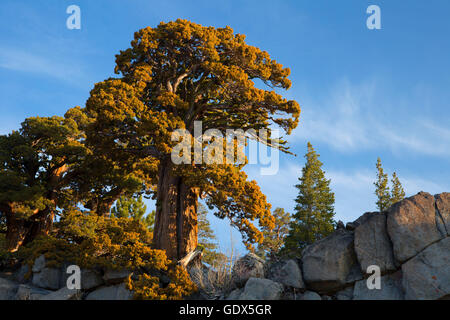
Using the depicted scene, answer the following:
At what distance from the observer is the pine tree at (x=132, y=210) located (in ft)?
84.2

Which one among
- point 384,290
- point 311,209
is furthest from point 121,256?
point 311,209

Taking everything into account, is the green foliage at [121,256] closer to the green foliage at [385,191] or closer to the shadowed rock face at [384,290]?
the shadowed rock face at [384,290]

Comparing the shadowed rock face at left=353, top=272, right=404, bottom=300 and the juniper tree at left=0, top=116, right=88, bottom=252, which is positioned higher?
the juniper tree at left=0, top=116, right=88, bottom=252

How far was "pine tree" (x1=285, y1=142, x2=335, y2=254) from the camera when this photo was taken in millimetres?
21547

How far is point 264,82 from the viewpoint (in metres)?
15.1

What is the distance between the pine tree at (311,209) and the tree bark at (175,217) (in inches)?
358

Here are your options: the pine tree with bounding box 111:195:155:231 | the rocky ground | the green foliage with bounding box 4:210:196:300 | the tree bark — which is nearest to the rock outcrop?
the rocky ground

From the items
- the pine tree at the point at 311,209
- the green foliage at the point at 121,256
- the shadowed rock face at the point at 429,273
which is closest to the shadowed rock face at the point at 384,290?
the shadowed rock face at the point at 429,273

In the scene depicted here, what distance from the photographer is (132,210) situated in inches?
1051

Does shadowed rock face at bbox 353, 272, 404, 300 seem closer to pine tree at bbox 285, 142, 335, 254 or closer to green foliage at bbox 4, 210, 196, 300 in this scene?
green foliage at bbox 4, 210, 196, 300

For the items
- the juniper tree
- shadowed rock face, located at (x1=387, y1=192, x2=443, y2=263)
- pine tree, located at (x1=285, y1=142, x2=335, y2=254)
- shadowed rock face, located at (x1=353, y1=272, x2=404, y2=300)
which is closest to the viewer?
shadowed rock face, located at (x1=353, y1=272, x2=404, y2=300)

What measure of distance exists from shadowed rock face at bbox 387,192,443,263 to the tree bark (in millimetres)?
7003

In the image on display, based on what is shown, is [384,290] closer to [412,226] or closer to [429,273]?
[429,273]
